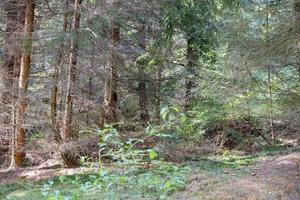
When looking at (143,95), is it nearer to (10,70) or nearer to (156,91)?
(156,91)

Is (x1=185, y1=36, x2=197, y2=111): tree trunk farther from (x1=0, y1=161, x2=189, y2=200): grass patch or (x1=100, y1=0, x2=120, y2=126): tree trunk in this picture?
(x1=0, y1=161, x2=189, y2=200): grass patch

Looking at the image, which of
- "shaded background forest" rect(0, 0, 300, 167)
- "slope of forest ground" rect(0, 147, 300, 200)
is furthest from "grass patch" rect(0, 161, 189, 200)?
"shaded background forest" rect(0, 0, 300, 167)

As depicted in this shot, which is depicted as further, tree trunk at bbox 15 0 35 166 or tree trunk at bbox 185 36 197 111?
tree trunk at bbox 185 36 197 111

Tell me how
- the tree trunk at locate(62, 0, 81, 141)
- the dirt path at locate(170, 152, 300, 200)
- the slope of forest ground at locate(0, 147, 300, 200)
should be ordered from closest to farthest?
the slope of forest ground at locate(0, 147, 300, 200), the dirt path at locate(170, 152, 300, 200), the tree trunk at locate(62, 0, 81, 141)

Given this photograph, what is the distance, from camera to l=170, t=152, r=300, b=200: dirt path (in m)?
5.43

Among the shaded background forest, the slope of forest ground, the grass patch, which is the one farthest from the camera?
the shaded background forest

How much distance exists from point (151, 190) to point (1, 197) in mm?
3918

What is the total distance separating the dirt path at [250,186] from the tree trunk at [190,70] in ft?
20.8

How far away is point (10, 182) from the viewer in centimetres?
911

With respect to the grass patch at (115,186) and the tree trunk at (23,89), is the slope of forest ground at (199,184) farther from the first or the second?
the tree trunk at (23,89)

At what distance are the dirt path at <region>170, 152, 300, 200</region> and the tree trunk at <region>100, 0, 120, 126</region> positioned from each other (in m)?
5.19

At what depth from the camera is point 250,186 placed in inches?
226

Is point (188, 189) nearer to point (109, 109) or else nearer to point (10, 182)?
point (10, 182)

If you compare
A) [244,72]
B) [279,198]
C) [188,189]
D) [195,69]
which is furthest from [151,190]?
[195,69]
